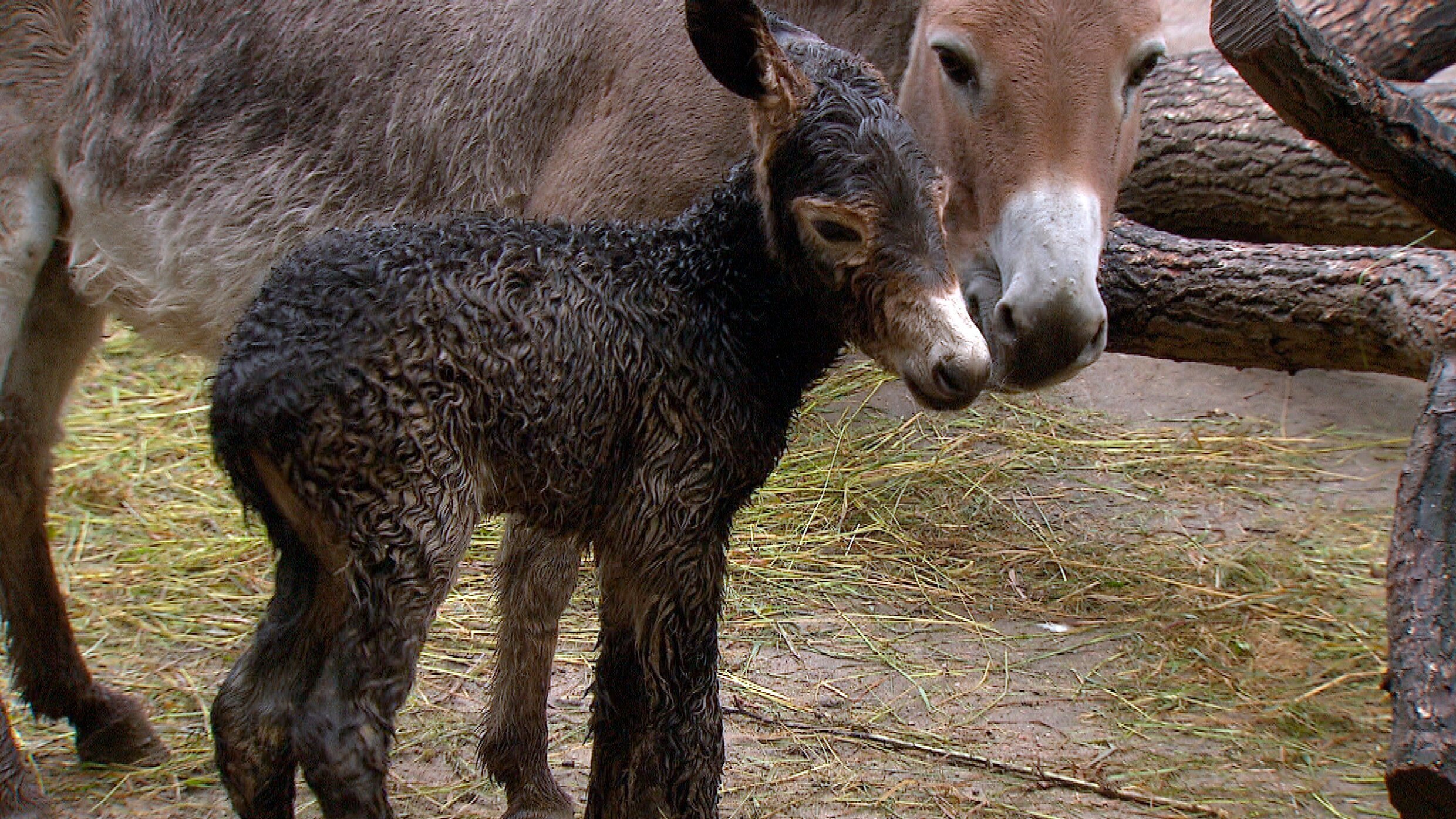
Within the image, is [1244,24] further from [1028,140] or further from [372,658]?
[372,658]

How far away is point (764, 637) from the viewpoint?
13.9ft

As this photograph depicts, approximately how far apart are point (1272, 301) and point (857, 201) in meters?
2.52

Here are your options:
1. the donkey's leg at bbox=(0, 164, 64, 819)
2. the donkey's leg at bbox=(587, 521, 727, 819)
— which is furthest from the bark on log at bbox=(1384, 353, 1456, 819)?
the donkey's leg at bbox=(0, 164, 64, 819)

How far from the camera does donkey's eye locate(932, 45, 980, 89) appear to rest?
10.6ft

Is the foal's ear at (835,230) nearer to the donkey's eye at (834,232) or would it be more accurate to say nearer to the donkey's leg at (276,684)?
the donkey's eye at (834,232)

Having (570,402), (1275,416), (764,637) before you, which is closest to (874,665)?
(764,637)

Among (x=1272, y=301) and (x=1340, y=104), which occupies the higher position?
(x=1340, y=104)

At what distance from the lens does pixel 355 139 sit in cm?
361

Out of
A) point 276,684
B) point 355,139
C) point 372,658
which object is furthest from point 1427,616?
point 355,139

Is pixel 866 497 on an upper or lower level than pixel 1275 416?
upper

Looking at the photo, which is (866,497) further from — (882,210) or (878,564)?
(882,210)

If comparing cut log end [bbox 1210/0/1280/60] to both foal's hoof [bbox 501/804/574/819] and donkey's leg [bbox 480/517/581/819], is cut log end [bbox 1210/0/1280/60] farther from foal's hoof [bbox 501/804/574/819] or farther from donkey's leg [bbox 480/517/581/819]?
foal's hoof [bbox 501/804/574/819]

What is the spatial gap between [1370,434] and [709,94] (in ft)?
14.0

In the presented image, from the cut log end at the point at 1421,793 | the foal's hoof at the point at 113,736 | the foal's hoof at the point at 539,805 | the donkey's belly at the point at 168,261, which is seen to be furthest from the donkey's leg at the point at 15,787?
the cut log end at the point at 1421,793
